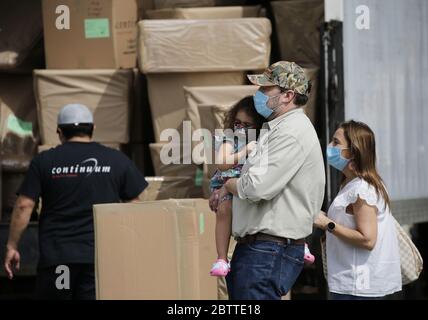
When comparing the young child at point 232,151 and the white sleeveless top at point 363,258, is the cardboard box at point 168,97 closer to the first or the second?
the young child at point 232,151

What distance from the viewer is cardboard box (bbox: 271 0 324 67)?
591 cm

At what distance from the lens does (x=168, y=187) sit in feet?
18.3

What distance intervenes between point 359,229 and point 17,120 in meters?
3.12

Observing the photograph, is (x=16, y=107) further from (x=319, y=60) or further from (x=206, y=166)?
(x=319, y=60)

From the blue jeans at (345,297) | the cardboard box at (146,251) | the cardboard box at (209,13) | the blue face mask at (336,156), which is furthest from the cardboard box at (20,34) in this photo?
the blue jeans at (345,297)

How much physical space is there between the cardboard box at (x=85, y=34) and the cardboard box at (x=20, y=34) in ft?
0.99

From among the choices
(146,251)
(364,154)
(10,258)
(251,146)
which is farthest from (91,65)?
(364,154)

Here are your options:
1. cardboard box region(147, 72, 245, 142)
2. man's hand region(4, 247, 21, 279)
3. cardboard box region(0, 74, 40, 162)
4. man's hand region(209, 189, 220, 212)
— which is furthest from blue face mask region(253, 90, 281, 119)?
cardboard box region(0, 74, 40, 162)

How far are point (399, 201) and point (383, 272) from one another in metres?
1.65

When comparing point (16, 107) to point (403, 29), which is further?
point (16, 107)
